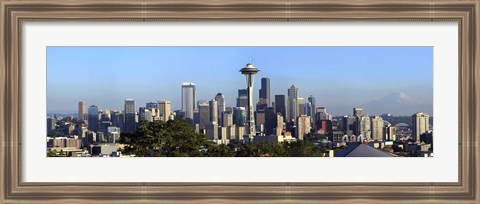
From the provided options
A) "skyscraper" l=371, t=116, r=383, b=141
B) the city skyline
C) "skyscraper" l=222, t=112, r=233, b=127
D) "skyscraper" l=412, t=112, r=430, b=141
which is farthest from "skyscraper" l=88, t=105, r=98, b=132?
"skyscraper" l=412, t=112, r=430, b=141

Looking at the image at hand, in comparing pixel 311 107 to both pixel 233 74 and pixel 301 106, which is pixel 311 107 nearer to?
pixel 301 106

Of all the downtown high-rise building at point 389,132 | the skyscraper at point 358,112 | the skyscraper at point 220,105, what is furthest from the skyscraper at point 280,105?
the downtown high-rise building at point 389,132

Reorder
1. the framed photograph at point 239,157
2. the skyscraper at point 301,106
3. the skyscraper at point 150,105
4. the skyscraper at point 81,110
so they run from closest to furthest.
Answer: the framed photograph at point 239,157 < the skyscraper at point 81,110 < the skyscraper at point 150,105 < the skyscraper at point 301,106

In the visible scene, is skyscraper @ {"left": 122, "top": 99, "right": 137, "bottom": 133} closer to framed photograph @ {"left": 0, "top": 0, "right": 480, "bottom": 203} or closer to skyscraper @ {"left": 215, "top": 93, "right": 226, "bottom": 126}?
skyscraper @ {"left": 215, "top": 93, "right": 226, "bottom": 126}

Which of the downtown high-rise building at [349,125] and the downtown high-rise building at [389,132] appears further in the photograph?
the downtown high-rise building at [349,125]

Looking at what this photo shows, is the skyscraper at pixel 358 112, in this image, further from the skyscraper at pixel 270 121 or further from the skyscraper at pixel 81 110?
the skyscraper at pixel 81 110

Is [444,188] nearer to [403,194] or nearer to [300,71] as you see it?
[403,194]
